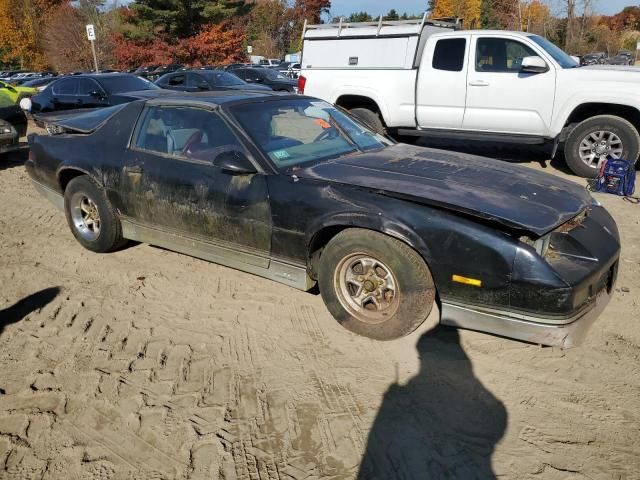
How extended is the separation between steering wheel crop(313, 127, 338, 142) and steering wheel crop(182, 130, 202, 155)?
93 centimetres

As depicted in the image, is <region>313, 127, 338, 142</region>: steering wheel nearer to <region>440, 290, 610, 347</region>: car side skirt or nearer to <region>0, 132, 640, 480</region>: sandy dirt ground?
<region>0, 132, 640, 480</region>: sandy dirt ground

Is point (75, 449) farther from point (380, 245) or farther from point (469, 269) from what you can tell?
point (469, 269)

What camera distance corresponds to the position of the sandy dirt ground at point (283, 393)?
8.19 feet

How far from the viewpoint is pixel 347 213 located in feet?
11.0

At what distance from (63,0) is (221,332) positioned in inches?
2120

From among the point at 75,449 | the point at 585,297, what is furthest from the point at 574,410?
the point at 75,449

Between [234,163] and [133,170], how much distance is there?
1252 millimetres

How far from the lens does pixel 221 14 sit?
36.2 metres

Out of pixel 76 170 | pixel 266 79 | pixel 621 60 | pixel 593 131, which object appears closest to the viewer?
pixel 76 170

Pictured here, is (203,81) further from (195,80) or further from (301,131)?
(301,131)

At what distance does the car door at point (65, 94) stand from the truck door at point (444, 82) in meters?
7.74

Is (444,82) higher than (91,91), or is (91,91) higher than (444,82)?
(444,82)

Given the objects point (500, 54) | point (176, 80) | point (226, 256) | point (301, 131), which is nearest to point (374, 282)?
point (226, 256)

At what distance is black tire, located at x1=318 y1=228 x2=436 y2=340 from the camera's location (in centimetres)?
318
